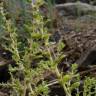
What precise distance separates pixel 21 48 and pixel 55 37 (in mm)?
742

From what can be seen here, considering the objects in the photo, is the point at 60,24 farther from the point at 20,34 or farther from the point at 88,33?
the point at 20,34

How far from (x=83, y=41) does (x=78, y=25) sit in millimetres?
1059

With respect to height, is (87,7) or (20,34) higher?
(20,34)

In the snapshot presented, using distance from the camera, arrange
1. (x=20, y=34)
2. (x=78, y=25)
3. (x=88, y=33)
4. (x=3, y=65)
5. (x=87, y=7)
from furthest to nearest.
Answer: (x=87, y=7) → (x=78, y=25) → (x=88, y=33) → (x=20, y=34) → (x=3, y=65)

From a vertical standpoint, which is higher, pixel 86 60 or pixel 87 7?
pixel 86 60

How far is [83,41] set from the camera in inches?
160

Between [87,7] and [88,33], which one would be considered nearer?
[88,33]

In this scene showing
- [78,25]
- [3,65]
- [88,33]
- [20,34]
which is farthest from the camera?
[78,25]

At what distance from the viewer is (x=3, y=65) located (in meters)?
3.62

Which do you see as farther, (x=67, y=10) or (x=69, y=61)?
(x=67, y=10)

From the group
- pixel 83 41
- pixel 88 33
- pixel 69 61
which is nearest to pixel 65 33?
pixel 88 33

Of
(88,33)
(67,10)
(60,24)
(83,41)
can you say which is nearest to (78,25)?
(60,24)

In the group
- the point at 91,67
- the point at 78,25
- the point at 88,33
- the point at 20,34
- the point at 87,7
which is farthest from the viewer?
the point at 87,7

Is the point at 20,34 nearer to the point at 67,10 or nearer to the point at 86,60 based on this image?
the point at 86,60
